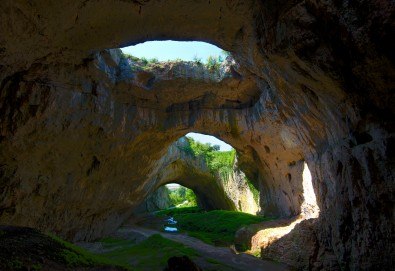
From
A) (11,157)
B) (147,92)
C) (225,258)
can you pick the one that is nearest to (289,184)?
(225,258)

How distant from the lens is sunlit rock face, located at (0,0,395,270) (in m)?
5.38

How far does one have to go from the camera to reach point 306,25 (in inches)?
216

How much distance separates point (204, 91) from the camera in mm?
15578

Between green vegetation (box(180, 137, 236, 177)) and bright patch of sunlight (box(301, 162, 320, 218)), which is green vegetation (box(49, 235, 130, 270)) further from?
green vegetation (box(180, 137, 236, 177))

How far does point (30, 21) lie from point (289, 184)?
1436cm

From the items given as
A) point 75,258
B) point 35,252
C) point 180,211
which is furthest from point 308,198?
point 180,211

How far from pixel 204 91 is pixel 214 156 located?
12.6 meters

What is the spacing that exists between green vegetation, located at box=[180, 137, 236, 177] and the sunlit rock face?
432 inches

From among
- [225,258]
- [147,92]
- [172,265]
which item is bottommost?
[225,258]

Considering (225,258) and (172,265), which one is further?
(225,258)

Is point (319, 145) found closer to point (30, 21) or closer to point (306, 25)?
point (306, 25)

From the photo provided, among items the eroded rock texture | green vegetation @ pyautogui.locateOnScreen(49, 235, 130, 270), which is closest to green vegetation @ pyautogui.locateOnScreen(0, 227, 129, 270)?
green vegetation @ pyautogui.locateOnScreen(49, 235, 130, 270)

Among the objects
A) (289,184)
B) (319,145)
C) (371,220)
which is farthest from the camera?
(289,184)

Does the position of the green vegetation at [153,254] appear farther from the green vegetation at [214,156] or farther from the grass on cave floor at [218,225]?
the green vegetation at [214,156]
